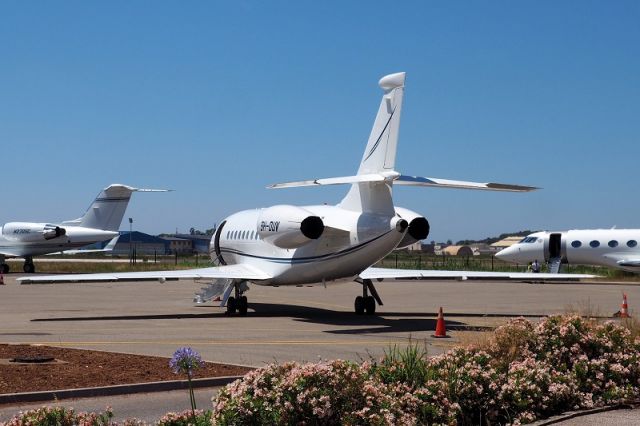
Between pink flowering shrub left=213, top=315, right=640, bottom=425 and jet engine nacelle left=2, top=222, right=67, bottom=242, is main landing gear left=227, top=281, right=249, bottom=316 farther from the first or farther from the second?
jet engine nacelle left=2, top=222, right=67, bottom=242

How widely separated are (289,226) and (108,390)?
38.3ft

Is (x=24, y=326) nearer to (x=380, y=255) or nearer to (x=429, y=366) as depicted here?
(x=380, y=255)

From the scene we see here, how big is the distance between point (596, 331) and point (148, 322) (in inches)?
543

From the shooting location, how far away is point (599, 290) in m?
39.7

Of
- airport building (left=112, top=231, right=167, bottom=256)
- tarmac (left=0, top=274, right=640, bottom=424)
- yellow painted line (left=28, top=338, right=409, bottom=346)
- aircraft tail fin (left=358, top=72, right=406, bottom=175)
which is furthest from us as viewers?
airport building (left=112, top=231, right=167, bottom=256)

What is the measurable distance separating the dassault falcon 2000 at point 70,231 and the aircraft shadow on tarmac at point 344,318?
33.9 meters

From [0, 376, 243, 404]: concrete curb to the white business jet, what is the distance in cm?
3817

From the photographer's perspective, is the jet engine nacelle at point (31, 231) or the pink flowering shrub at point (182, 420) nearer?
the pink flowering shrub at point (182, 420)

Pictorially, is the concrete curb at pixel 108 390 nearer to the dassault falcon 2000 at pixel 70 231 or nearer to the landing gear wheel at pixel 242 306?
the landing gear wheel at pixel 242 306

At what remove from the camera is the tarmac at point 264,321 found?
15.6 m

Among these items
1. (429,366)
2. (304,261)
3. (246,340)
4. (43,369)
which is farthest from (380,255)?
(429,366)

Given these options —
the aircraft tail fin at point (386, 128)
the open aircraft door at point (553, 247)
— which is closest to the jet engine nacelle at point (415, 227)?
the aircraft tail fin at point (386, 128)

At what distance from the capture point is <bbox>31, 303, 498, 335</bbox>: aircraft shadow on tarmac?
20.8 m

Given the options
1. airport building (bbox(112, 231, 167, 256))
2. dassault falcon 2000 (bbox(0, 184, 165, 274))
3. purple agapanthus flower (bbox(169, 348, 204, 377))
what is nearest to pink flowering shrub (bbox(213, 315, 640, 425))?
purple agapanthus flower (bbox(169, 348, 204, 377))
